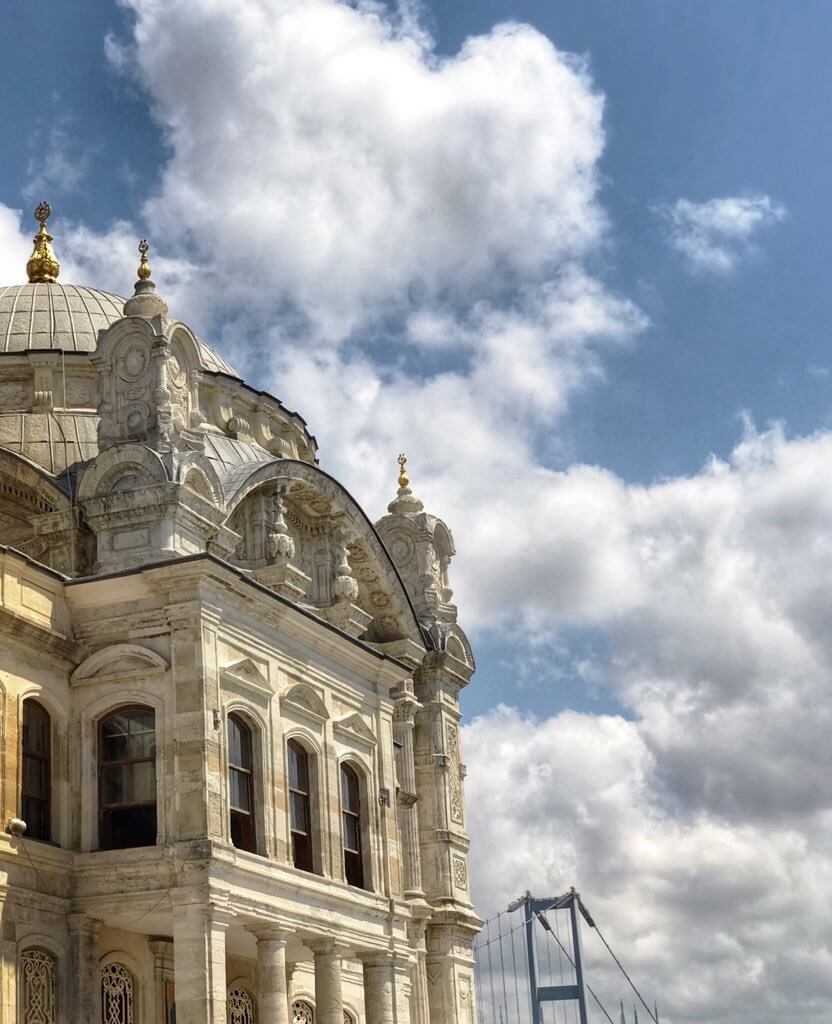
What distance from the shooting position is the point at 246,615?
26.8 metres

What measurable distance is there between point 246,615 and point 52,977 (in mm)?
6668

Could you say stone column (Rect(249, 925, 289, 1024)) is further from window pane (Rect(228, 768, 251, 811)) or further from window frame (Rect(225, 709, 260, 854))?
window pane (Rect(228, 768, 251, 811))

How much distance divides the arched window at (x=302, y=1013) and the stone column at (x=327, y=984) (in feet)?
9.02

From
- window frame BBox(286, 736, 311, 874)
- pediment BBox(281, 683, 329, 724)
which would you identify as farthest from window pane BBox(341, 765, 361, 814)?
pediment BBox(281, 683, 329, 724)

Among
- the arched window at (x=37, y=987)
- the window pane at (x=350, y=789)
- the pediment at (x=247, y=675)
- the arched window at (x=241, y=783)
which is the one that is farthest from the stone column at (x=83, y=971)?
the window pane at (x=350, y=789)

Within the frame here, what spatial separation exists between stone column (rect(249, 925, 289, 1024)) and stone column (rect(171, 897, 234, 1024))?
67.1 inches

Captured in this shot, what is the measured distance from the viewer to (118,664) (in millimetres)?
25750

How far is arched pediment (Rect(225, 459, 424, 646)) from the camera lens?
31844 mm

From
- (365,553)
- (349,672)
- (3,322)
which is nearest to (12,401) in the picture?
(3,322)

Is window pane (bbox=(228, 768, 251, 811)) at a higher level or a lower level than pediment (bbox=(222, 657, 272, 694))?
lower

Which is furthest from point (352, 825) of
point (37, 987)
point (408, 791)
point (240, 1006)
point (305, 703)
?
point (37, 987)

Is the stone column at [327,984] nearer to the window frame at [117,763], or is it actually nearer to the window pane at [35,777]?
the window frame at [117,763]

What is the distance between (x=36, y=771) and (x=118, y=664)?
2.15m

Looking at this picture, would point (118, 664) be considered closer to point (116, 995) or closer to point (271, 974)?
point (116, 995)
